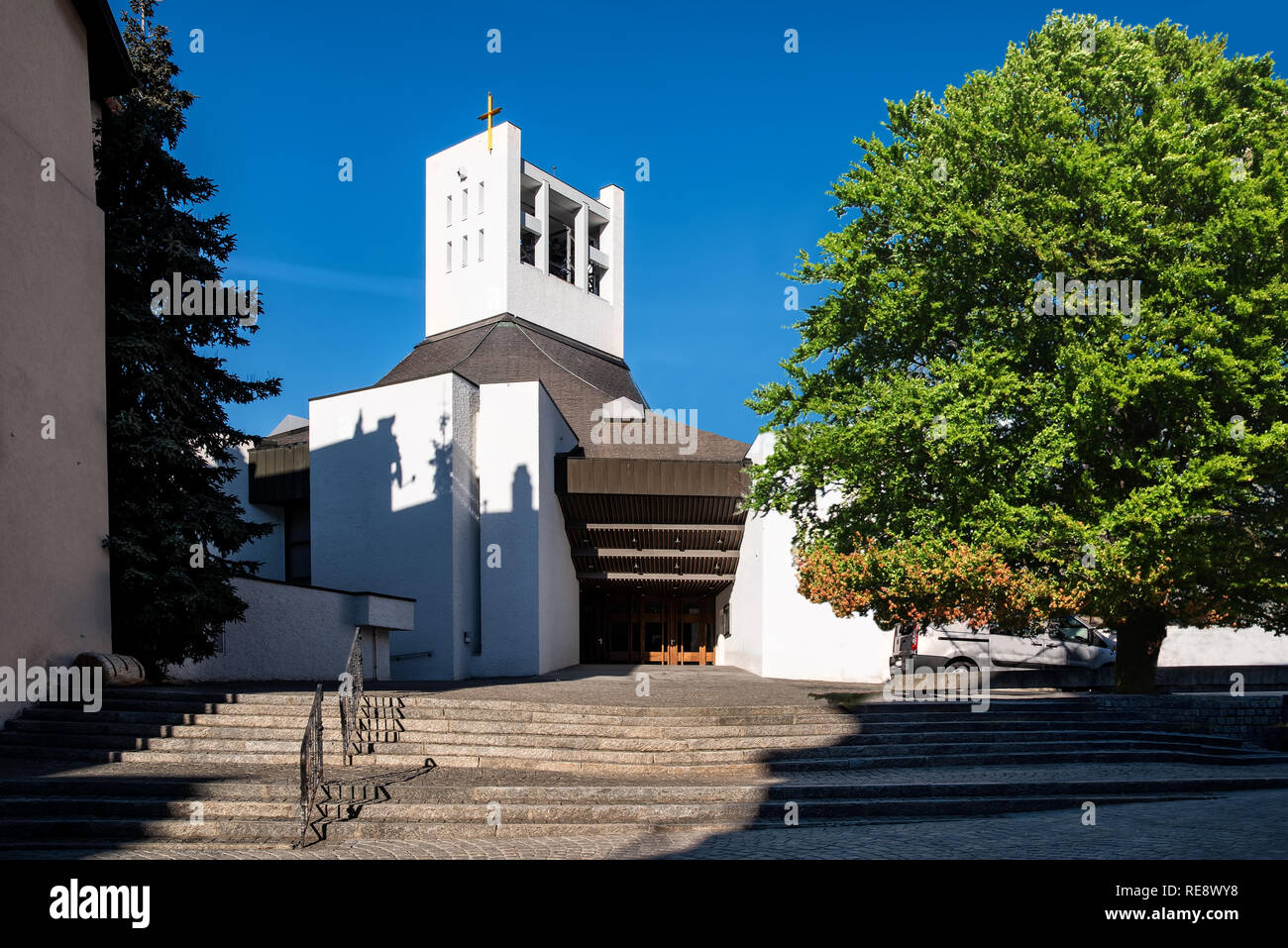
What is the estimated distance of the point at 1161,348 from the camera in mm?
13102

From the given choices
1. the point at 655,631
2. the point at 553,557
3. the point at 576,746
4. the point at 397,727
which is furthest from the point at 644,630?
the point at 576,746

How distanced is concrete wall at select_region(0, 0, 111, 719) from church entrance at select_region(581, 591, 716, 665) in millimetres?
25036

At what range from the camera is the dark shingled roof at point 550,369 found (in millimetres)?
30328

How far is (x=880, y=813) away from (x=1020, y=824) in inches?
53.5

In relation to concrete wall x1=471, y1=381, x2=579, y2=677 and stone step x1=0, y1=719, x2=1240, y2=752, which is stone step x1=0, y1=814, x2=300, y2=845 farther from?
concrete wall x1=471, y1=381, x2=579, y2=677

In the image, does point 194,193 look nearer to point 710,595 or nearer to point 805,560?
point 805,560

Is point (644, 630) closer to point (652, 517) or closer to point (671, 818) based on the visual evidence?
point (652, 517)

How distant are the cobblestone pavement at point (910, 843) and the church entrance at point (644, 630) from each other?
95.8ft

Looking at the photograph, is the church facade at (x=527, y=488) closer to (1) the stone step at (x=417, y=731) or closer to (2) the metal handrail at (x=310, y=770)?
(1) the stone step at (x=417, y=731)

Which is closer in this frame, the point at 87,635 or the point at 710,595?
the point at 87,635

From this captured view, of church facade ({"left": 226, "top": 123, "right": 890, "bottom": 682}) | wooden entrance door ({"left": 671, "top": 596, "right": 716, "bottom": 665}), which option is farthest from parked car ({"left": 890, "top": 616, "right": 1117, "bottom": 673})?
wooden entrance door ({"left": 671, "top": 596, "right": 716, "bottom": 665})

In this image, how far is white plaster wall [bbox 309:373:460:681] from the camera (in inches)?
914
